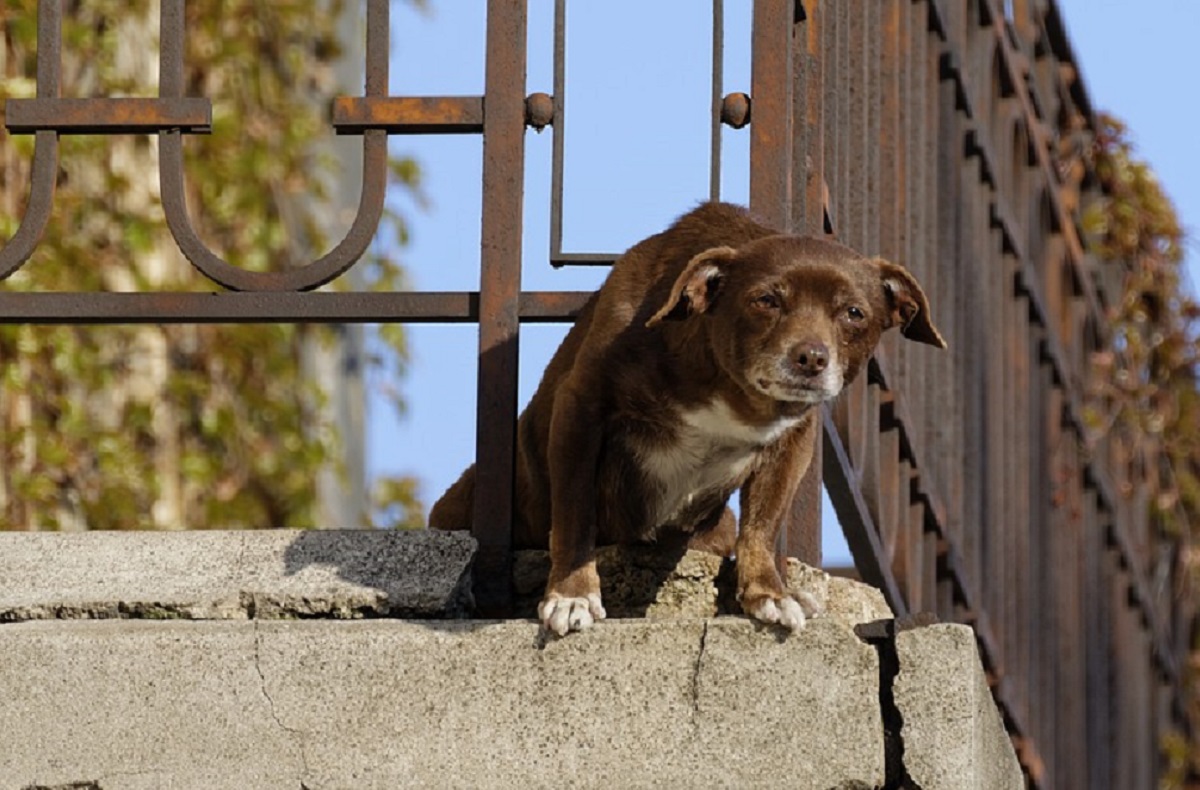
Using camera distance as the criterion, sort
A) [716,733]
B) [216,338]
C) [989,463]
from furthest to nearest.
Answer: [216,338]
[989,463]
[716,733]

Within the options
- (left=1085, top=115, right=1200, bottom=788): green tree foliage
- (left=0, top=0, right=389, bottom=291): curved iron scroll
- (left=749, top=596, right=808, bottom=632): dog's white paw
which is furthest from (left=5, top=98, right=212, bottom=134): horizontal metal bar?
(left=1085, top=115, right=1200, bottom=788): green tree foliage

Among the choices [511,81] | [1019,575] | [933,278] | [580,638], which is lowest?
[1019,575]

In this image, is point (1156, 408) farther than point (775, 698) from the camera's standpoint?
Yes

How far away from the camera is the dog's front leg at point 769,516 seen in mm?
3760

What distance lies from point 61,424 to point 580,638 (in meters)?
3.99

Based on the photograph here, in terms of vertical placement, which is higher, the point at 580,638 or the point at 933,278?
the point at 933,278

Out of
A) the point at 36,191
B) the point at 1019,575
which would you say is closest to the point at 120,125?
the point at 36,191

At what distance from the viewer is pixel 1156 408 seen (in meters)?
9.36

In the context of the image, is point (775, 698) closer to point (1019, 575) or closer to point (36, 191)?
point (36, 191)

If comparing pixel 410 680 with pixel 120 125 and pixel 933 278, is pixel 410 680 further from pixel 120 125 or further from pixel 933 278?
pixel 933 278

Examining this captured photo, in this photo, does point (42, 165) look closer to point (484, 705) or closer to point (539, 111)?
point (539, 111)

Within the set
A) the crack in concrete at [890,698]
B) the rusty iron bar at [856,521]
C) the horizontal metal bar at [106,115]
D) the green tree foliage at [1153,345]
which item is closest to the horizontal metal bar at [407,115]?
the horizontal metal bar at [106,115]

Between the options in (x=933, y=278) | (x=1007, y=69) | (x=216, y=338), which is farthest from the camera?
(x=216, y=338)

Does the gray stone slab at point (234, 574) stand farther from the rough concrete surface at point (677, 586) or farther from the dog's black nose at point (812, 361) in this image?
the dog's black nose at point (812, 361)
